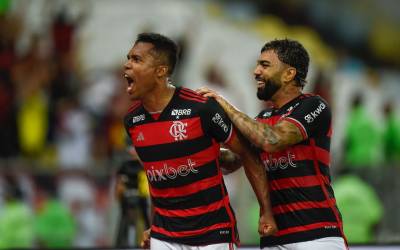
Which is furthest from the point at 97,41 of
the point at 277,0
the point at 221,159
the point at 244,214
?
the point at 221,159

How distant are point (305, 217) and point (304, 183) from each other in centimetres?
19

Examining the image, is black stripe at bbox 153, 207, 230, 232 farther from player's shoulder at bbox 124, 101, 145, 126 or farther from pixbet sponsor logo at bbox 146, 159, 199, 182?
player's shoulder at bbox 124, 101, 145, 126

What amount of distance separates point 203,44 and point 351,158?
4345 mm

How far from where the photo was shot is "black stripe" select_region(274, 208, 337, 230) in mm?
5883

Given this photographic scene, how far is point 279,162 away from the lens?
19.5 feet

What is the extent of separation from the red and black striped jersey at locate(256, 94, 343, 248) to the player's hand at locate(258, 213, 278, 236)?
0.09 metres

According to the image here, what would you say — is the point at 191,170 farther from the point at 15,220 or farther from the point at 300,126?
the point at 15,220

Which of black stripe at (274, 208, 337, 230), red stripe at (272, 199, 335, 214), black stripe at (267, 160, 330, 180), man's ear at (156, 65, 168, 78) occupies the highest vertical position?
man's ear at (156, 65, 168, 78)

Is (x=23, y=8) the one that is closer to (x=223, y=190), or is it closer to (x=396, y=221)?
(x=396, y=221)

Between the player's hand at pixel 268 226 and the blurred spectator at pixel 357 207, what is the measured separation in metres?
4.30

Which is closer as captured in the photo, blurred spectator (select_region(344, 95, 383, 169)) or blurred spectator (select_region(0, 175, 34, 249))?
blurred spectator (select_region(0, 175, 34, 249))

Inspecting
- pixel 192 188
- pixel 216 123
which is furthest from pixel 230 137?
pixel 192 188

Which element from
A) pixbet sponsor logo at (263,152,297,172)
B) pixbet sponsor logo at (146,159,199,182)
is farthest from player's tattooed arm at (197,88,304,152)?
A: pixbet sponsor logo at (146,159,199,182)

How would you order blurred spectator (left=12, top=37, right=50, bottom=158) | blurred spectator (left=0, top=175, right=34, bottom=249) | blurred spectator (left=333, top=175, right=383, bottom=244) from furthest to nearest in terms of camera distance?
blurred spectator (left=12, top=37, right=50, bottom=158) → blurred spectator (left=0, top=175, right=34, bottom=249) → blurred spectator (left=333, top=175, right=383, bottom=244)
